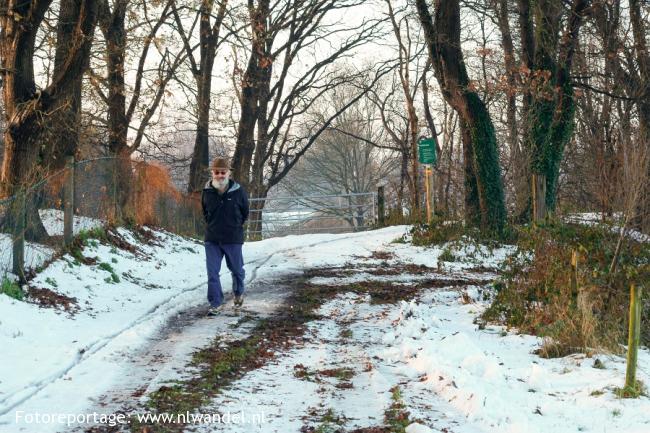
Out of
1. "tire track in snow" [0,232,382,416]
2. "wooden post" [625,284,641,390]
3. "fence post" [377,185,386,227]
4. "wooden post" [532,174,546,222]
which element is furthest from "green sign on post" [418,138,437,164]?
"wooden post" [625,284,641,390]

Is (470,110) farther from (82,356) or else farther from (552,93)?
(82,356)

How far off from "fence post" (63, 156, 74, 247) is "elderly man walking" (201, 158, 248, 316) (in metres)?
3.28

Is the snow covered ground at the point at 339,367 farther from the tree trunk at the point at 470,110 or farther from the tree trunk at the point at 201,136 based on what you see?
the tree trunk at the point at 201,136

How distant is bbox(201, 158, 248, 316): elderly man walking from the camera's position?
987cm

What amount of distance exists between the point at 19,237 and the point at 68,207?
8.58ft

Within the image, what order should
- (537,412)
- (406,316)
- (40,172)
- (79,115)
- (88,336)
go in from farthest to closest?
(79,115) < (40,172) < (406,316) < (88,336) < (537,412)

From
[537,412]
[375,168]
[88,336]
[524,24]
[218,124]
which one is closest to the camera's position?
[537,412]

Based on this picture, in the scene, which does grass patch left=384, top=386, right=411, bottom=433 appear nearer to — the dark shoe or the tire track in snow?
the tire track in snow

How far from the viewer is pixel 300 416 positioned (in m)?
5.56

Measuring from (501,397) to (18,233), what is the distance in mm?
6607

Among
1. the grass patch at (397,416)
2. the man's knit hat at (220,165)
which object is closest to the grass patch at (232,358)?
the grass patch at (397,416)

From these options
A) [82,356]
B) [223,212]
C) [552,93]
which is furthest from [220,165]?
[552,93]

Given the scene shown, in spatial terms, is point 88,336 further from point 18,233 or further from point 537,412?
point 537,412

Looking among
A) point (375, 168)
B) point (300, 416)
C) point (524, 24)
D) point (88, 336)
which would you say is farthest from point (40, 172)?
point (375, 168)
